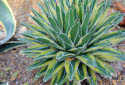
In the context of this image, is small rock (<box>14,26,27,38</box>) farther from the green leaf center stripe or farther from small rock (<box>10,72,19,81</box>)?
the green leaf center stripe

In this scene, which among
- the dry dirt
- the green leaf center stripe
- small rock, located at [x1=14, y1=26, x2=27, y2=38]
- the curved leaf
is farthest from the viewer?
small rock, located at [x1=14, y1=26, x2=27, y2=38]

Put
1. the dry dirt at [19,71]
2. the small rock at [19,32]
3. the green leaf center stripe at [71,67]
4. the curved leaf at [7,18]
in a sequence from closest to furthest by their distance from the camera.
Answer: the green leaf center stripe at [71,67] < the dry dirt at [19,71] < the curved leaf at [7,18] < the small rock at [19,32]

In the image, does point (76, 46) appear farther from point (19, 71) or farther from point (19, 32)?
point (19, 32)

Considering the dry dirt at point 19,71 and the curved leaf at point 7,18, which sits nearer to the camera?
the dry dirt at point 19,71

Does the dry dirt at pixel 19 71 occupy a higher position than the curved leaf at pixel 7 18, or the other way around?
the curved leaf at pixel 7 18

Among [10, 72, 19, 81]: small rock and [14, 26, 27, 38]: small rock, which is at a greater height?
[14, 26, 27, 38]: small rock

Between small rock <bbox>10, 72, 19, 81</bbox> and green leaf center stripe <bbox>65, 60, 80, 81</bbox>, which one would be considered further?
small rock <bbox>10, 72, 19, 81</bbox>

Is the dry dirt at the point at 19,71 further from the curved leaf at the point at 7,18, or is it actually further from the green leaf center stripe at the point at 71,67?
the green leaf center stripe at the point at 71,67

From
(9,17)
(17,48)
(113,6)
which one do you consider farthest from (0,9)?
(113,6)

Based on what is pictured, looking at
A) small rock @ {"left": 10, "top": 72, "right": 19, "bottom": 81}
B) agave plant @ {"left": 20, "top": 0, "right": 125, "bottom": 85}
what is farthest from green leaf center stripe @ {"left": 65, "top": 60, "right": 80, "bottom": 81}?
small rock @ {"left": 10, "top": 72, "right": 19, "bottom": 81}

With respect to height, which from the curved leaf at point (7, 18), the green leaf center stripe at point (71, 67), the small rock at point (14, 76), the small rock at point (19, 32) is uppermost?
the curved leaf at point (7, 18)

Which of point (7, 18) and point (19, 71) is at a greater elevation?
point (7, 18)

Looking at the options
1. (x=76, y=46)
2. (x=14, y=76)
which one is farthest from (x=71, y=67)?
(x=14, y=76)

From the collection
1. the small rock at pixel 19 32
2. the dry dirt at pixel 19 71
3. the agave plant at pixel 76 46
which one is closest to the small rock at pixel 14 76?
the dry dirt at pixel 19 71
